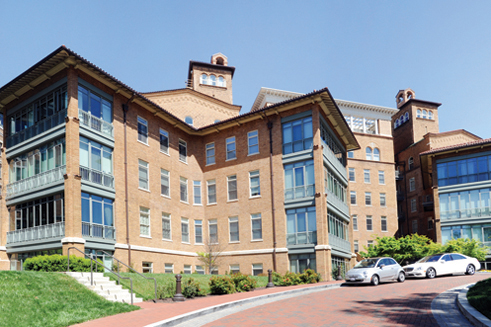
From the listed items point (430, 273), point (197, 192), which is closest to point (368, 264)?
point (430, 273)

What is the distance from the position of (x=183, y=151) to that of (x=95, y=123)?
9.71 metres

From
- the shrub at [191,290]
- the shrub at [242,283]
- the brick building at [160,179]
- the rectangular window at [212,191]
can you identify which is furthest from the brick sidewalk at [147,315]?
the rectangular window at [212,191]

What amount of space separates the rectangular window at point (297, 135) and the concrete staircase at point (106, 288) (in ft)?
57.4

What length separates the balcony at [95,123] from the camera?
2609 centimetres

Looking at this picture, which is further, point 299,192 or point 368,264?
point 299,192

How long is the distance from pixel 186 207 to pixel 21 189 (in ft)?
37.2

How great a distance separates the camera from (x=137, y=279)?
19.8 metres

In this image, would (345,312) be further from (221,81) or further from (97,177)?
(221,81)

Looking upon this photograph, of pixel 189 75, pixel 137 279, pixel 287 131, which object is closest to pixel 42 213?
pixel 137 279

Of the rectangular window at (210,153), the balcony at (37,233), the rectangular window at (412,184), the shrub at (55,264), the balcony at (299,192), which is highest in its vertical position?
the rectangular window at (210,153)

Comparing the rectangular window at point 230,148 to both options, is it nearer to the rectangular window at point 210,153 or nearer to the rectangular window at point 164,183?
the rectangular window at point 210,153

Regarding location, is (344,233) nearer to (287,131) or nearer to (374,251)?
(374,251)

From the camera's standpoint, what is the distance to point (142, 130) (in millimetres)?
31391

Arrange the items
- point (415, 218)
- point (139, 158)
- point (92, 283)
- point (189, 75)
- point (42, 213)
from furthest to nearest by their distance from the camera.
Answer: point (415, 218) → point (189, 75) → point (139, 158) → point (42, 213) → point (92, 283)
